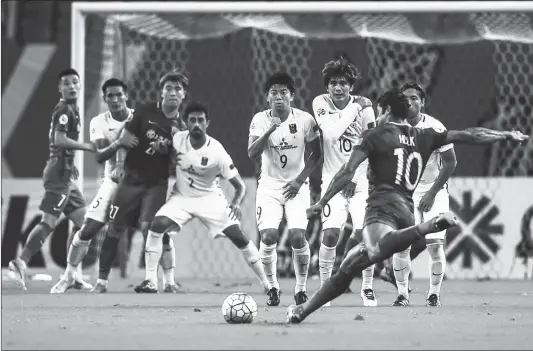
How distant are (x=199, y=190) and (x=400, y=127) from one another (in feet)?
13.0

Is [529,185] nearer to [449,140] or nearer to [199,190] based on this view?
[199,190]

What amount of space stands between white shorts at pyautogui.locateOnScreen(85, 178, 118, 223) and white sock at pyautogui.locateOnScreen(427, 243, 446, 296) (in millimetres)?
3506

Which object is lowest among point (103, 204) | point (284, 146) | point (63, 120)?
point (103, 204)

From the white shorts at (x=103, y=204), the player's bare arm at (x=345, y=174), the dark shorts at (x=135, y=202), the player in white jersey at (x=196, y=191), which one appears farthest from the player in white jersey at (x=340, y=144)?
the white shorts at (x=103, y=204)

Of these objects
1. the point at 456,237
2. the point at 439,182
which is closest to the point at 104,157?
the point at 439,182

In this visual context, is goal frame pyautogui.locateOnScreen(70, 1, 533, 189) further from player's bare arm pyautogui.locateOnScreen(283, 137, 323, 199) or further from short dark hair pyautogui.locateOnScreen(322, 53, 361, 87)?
player's bare arm pyautogui.locateOnScreen(283, 137, 323, 199)

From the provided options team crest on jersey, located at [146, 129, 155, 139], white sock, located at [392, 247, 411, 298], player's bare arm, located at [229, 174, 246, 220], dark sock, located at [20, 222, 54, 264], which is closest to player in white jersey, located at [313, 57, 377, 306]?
white sock, located at [392, 247, 411, 298]

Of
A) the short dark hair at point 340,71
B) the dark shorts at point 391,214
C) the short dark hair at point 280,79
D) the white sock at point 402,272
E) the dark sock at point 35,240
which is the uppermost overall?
the short dark hair at point 340,71

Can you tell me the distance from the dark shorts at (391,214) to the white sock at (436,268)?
2.53m

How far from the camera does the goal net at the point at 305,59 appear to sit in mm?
15047

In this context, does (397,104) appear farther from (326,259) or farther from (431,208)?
(326,259)

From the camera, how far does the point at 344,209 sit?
10750 mm

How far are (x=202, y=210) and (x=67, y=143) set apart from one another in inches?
67.7

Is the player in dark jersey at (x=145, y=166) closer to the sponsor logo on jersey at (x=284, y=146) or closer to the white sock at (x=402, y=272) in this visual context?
the sponsor logo on jersey at (x=284, y=146)
